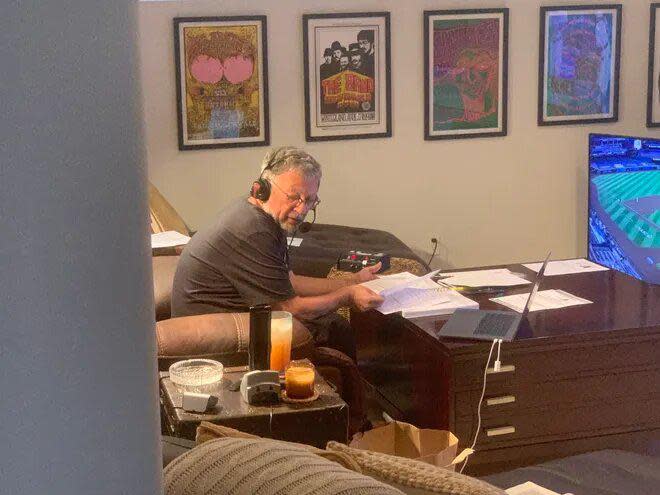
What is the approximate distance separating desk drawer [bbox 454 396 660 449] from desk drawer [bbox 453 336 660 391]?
119 millimetres

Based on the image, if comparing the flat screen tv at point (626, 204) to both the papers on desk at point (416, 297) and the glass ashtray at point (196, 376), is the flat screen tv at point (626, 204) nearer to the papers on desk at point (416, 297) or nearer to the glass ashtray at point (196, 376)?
the papers on desk at point (416, 297)

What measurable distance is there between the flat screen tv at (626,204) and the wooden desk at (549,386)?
112 cm

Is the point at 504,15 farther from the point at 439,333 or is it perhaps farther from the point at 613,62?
the point at 439,333

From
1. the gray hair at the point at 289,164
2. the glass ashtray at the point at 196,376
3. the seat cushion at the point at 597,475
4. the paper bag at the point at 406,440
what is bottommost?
the paper bag at the point at 406,440

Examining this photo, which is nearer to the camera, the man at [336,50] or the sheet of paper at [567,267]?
the sheet of paper at [567,267]

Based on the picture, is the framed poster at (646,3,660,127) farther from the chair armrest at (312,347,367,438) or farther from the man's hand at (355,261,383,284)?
the chair armrest at (312,347,367,438)

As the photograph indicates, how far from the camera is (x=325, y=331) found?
415 cm

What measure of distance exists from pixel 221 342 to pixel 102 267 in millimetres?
2465

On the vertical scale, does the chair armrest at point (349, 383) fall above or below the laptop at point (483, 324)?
below

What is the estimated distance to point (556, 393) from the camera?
3297mm

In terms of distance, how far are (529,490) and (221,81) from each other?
359 cm

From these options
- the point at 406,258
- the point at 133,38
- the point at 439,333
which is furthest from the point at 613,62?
the point at 133,38

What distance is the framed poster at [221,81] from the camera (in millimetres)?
5324

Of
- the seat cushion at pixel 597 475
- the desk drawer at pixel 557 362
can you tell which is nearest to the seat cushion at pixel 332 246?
the desk drawer at pixel 557 362
